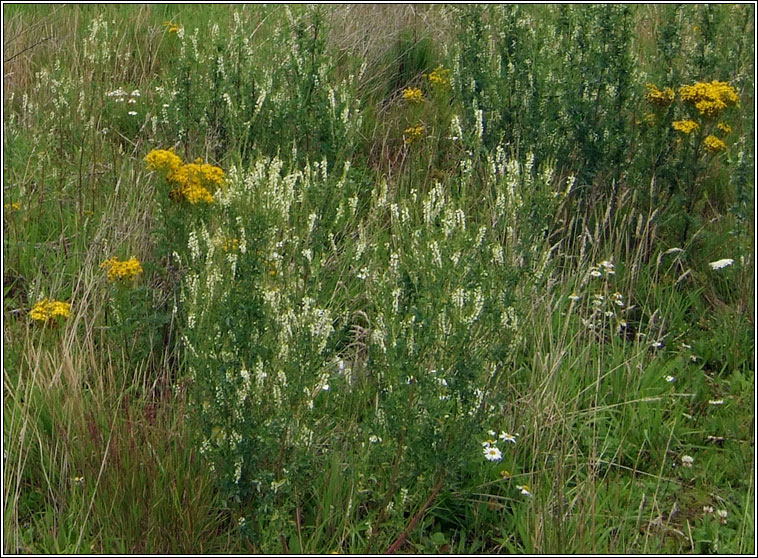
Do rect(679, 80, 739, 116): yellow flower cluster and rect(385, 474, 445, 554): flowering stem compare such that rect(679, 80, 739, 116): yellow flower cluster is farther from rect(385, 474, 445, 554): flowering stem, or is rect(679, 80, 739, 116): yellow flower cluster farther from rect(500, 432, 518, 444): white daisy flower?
rect(385, 474, 445, 554): flowering stem

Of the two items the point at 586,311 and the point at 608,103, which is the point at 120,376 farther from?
the point at 608,103

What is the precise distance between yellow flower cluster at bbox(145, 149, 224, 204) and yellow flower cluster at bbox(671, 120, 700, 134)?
2026 mm

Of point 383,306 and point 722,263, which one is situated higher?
point 383,306


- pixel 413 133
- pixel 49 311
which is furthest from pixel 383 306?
pixel 413 133

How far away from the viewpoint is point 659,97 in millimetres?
4195

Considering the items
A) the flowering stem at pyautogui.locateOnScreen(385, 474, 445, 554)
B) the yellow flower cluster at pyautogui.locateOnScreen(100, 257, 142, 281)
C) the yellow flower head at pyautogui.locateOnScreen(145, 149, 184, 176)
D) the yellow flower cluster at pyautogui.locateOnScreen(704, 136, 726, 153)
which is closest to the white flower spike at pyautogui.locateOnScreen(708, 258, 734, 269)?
the yellow flower cluster at pyautogui.locateOnScreen(704, 136, 726, 153)

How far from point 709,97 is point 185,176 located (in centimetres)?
226

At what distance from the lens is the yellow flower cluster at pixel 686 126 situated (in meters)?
3.97

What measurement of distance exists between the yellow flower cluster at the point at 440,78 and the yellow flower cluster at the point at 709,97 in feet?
5.15

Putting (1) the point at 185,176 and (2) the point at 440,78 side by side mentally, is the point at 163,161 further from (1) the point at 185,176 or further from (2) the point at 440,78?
(2) the point at 440,78

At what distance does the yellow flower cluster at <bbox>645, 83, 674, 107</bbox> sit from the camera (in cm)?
419

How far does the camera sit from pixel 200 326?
253cm

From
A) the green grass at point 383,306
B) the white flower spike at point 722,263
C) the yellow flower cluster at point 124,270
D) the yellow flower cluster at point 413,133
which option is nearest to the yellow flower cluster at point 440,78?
the green grass at point 383,306

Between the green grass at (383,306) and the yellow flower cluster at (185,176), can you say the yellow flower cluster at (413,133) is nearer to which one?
the green grass at (383,306)
